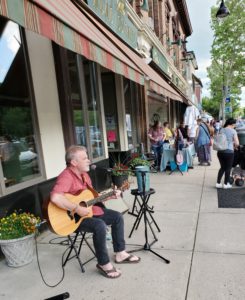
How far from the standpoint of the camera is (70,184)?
8.72ft

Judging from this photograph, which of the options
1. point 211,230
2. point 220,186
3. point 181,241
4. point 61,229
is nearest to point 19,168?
point 61,229

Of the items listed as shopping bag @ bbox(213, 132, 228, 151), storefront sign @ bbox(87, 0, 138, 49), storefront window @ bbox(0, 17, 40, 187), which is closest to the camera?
storefront window @ bbox(0, 17, 40, 187)

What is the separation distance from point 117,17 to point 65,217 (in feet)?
19.1

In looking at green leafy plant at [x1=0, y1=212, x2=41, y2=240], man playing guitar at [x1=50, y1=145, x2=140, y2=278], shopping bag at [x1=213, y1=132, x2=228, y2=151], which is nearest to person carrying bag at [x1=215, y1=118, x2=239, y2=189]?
shopping bag at [x1=213, y1=132, x2=228, y2=151]

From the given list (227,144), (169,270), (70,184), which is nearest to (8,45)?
(70,184)

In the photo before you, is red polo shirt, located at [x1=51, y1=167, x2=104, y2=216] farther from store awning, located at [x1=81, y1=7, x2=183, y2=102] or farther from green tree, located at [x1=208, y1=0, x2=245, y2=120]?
green tree, located at [x1=208, y1=0, x2=245, y2=120]

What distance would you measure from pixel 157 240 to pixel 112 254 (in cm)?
65

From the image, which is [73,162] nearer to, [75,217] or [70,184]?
[70,184]

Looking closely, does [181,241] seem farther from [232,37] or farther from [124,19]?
[232,37]

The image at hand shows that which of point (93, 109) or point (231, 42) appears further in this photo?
point (231, 42)

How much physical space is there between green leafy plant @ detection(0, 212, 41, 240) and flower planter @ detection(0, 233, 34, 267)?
6 cm

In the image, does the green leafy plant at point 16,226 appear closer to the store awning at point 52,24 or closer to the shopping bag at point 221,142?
the store awning at point 52,24

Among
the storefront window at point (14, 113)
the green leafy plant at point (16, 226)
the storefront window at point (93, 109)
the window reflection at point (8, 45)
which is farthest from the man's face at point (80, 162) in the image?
the storefront window at point (93, 109)

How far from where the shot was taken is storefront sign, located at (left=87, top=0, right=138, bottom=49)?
559 centimetres
